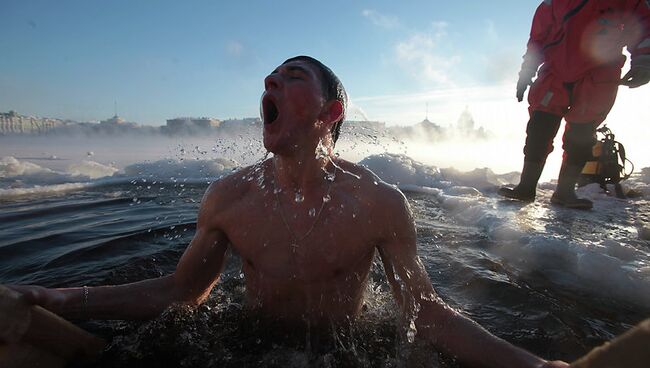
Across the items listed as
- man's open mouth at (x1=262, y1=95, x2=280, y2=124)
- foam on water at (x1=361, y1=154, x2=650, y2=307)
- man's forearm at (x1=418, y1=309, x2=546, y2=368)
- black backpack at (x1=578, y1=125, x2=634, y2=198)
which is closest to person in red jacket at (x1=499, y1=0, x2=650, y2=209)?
foam on water at (x1=361, y1=154, x2=650, y2=307)

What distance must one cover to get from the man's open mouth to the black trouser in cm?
393

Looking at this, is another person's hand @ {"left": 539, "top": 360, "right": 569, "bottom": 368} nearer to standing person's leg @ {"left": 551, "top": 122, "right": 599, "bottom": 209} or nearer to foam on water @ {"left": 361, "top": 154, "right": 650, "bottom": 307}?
foam on water @ {"left": 361, "top": 154, "right": 650, "bottom": 307}

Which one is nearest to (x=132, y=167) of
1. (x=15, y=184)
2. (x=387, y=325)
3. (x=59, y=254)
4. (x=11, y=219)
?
(x=15, y=184)

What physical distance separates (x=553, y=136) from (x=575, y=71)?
0.78 m

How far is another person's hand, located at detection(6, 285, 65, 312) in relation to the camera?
1309 mm

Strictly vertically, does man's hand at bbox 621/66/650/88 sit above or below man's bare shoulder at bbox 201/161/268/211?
above

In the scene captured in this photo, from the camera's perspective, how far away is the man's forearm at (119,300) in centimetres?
165

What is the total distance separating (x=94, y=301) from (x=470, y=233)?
3.43 meters

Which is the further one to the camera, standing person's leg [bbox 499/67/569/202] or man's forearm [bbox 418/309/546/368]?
standing person's leg [bbox 499/67/569/202]

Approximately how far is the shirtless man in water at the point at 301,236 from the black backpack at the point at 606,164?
5686mm

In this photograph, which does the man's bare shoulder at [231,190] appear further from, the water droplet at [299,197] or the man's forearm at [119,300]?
the man's forearm at [119,300]

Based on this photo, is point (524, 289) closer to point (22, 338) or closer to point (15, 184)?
point (22, 338)

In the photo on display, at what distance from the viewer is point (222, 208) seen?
6.31ft

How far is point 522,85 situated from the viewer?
15.3 feet
